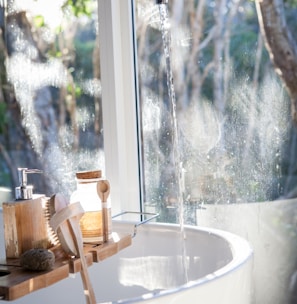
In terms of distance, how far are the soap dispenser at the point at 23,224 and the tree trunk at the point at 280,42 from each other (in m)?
0.87

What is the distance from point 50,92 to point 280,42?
92 centimetres

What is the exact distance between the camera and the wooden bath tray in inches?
51.8

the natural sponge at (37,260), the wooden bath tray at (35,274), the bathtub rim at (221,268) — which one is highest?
the natural sponge at (37,260)

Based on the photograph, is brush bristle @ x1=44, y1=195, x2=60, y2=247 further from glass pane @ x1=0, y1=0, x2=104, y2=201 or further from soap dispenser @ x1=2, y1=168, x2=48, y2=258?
glass pane @ x1=0, y1=0, x2=104, y2=201

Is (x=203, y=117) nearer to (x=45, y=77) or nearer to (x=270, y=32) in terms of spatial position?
(x=270, y=32)

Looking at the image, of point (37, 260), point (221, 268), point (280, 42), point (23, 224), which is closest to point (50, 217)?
point (23, 224)

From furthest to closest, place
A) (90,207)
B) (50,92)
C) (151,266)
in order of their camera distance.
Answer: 1. (50,92)
2. (151,266)
3. (90,207)

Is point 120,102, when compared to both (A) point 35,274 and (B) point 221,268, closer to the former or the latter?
(B) point 221,268

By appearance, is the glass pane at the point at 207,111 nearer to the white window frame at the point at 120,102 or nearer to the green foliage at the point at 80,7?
the white window frame at the point at 120,102

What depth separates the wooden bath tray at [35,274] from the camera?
132cm

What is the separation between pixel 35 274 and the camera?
1.39 metres

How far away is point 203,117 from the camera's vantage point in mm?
2135

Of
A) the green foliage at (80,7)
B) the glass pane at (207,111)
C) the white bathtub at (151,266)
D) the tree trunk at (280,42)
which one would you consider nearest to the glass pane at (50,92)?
the green foliage at (80,7)

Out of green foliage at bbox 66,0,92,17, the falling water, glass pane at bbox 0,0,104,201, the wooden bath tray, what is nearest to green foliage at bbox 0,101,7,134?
glass pane at bbox 0,0,104,201
